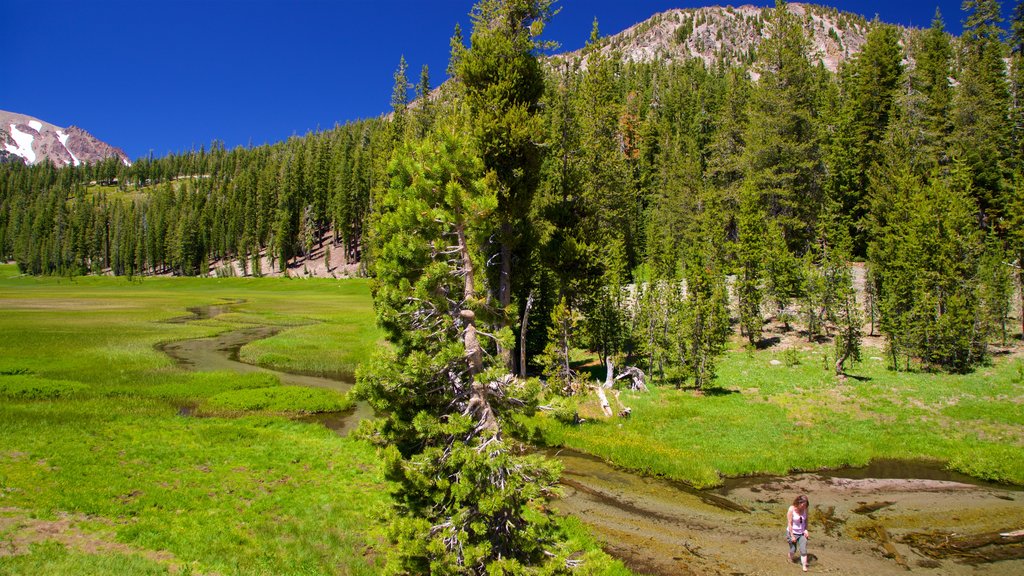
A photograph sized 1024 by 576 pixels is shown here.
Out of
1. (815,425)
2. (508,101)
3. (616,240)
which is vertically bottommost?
(815,425)

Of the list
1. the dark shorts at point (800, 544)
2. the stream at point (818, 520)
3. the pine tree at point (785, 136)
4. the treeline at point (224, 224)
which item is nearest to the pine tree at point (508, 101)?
the stream at point (818, 520)

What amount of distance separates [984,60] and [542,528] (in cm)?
6862

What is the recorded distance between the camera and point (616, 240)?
3866 centimetres

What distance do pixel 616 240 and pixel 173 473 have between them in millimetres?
30885

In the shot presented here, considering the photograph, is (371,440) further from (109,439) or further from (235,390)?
(235,390)

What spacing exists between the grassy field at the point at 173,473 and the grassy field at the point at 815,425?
7511 millimetres

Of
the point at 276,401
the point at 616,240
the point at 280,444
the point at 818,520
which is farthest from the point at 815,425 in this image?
the point at 276,401

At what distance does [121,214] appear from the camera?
156 meters

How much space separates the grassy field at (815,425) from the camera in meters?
19.7

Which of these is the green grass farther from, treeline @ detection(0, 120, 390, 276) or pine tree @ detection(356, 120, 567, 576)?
treeline @ detection(0, 120, 390, 276)

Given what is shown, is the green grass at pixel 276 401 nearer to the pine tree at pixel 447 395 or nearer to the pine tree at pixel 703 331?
the pine tree at pixel 447 395

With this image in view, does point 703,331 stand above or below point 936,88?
below

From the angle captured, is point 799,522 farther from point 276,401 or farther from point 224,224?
point 224,224

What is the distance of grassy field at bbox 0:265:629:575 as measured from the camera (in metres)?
12.7
